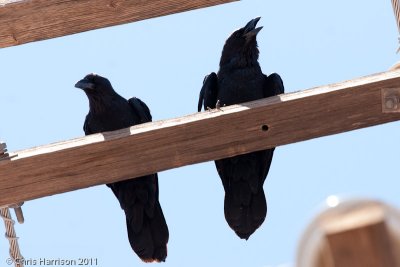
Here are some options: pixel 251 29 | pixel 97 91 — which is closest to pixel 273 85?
pixel 251 29

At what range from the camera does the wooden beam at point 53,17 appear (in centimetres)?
356

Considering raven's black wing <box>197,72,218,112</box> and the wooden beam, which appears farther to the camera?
raven's black wing <box>197,72,218,112</box>

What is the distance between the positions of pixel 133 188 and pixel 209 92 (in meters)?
0.90

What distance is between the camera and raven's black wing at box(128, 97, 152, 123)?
538cm

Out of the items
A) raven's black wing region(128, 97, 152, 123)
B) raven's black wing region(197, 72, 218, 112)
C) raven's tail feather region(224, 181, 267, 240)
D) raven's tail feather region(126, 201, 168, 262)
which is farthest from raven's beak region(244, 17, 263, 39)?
raven's tail feather region(126, 201, 168, 262)

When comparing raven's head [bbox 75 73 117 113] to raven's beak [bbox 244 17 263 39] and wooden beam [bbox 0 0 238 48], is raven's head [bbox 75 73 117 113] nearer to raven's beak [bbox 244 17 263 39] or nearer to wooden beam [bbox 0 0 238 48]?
raven's beak [bbox 244 17 263 39]

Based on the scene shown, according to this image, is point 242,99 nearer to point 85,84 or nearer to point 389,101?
point 85,84

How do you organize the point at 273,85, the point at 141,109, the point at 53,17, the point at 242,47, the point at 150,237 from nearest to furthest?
the point at 53,17 < the point at 150,237 < the point at 273,85 < the point at 141,109 < the point at 242,47

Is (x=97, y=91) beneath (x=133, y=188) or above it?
above

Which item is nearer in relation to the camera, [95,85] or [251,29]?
[95,85]

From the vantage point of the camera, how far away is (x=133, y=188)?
4.99 m

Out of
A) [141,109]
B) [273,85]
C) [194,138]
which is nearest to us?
[194,138]

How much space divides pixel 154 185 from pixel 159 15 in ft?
5.47

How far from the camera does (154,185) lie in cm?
506
